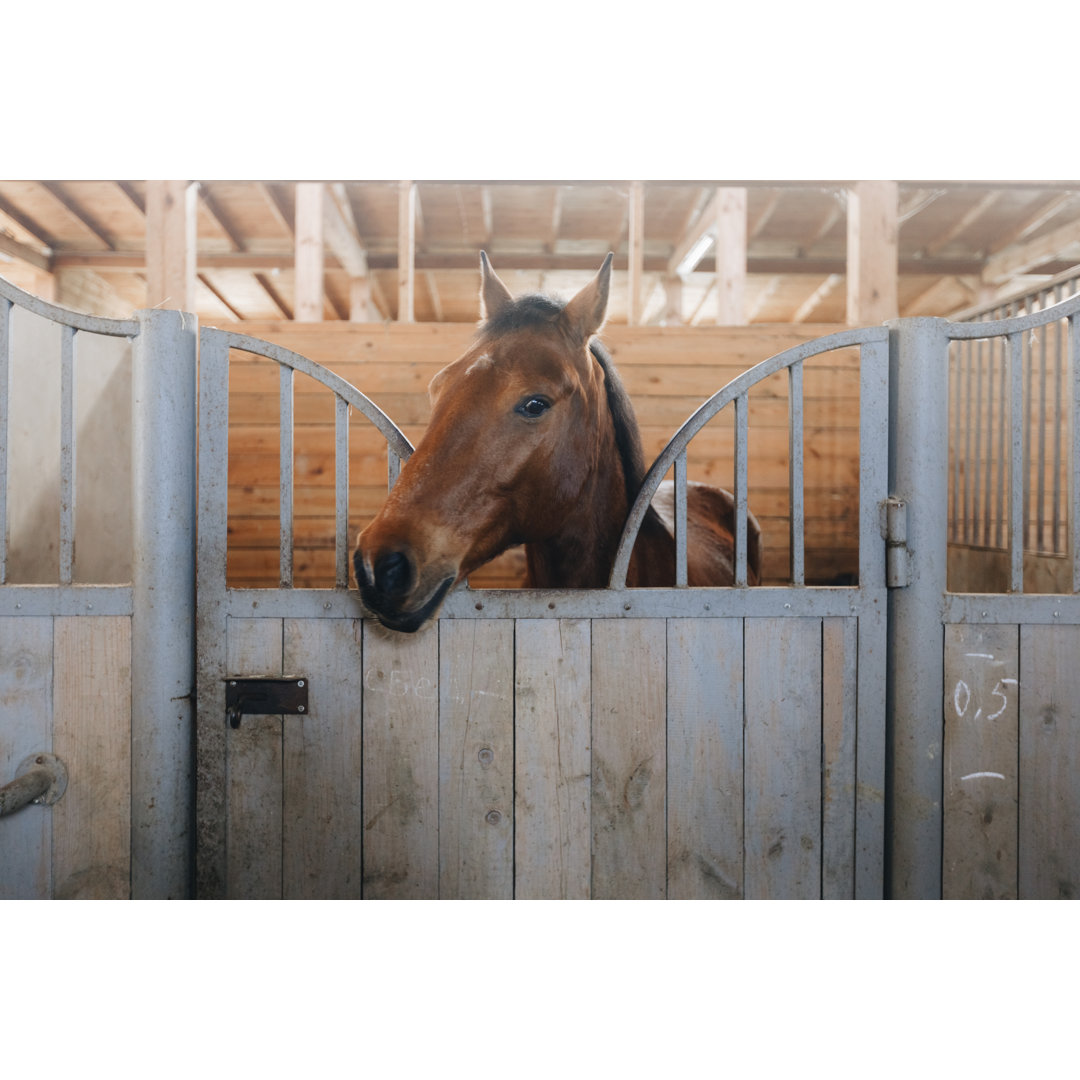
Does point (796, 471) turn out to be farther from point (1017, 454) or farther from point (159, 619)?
point (159, 619)

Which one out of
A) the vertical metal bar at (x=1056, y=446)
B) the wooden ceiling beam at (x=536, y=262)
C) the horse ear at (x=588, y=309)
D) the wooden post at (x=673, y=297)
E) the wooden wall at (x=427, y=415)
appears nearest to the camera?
the horse ear at (x=588, y=309)

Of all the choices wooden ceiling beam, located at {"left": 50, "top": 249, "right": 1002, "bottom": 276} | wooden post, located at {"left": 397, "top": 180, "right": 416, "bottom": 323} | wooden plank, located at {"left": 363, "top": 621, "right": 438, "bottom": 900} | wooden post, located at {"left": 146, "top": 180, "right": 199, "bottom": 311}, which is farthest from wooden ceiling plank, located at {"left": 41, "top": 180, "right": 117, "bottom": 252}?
wooden plank, located at {"left": 363, "top": 621, "right": 438, "bottom": 900}

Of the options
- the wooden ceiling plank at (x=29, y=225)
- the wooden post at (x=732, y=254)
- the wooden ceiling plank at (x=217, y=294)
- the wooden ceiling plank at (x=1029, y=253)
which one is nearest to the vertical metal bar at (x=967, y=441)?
the wooden post at (x=732, y=254)

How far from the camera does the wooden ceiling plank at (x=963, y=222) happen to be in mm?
5431

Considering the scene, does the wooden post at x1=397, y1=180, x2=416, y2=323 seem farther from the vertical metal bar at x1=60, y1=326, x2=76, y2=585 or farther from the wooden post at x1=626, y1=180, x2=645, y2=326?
the vertical metal bar at x1=60, y1=326, x2=76, y2=585

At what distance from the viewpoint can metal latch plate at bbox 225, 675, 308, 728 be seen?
1429mm

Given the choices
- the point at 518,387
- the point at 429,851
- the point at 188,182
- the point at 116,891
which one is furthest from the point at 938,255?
the point at 116,891

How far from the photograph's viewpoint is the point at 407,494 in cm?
128

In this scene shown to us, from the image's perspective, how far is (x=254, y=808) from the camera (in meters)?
1.43

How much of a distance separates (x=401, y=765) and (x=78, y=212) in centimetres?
587

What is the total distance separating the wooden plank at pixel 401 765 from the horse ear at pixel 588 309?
758 mm

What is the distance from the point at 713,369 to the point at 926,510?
2.15m

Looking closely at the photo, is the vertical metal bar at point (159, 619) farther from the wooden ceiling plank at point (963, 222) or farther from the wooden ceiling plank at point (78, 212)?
the wooden ceiling plank at point (963, 222)

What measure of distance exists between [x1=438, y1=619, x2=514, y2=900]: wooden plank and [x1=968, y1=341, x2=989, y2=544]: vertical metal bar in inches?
99.9
